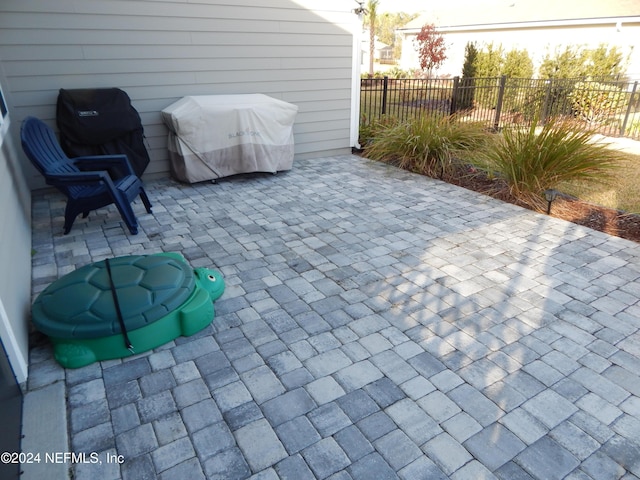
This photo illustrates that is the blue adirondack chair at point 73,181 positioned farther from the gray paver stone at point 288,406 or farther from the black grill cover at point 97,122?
the gray paver stone at point 288,406

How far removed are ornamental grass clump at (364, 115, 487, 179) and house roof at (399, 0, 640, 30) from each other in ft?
35.5

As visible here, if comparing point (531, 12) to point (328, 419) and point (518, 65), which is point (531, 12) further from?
point (328, 419)

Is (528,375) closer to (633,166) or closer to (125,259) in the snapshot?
(125,259)

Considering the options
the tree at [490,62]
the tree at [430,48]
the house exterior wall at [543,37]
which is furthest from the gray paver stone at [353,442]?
the tree at [430,48]

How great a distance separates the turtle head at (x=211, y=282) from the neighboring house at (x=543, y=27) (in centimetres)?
1323

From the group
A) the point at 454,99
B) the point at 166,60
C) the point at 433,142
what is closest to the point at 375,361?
the point at 433,142

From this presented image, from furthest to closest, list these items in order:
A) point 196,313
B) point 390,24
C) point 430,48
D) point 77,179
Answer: point 390,24 → point 430,48 → point 77,179 → point 196,313

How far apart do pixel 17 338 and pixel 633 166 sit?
7.11m

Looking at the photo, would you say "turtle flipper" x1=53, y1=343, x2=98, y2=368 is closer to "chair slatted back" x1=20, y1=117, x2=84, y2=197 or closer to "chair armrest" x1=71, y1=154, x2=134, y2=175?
"chair slatted back" x1=20, y1=117, x2=84, y2=197

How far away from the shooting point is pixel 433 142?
5.64 meters

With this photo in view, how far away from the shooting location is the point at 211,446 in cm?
173

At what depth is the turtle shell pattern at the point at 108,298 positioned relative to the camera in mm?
2129

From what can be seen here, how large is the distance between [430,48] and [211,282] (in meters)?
17.7

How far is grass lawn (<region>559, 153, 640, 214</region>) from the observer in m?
4.45
